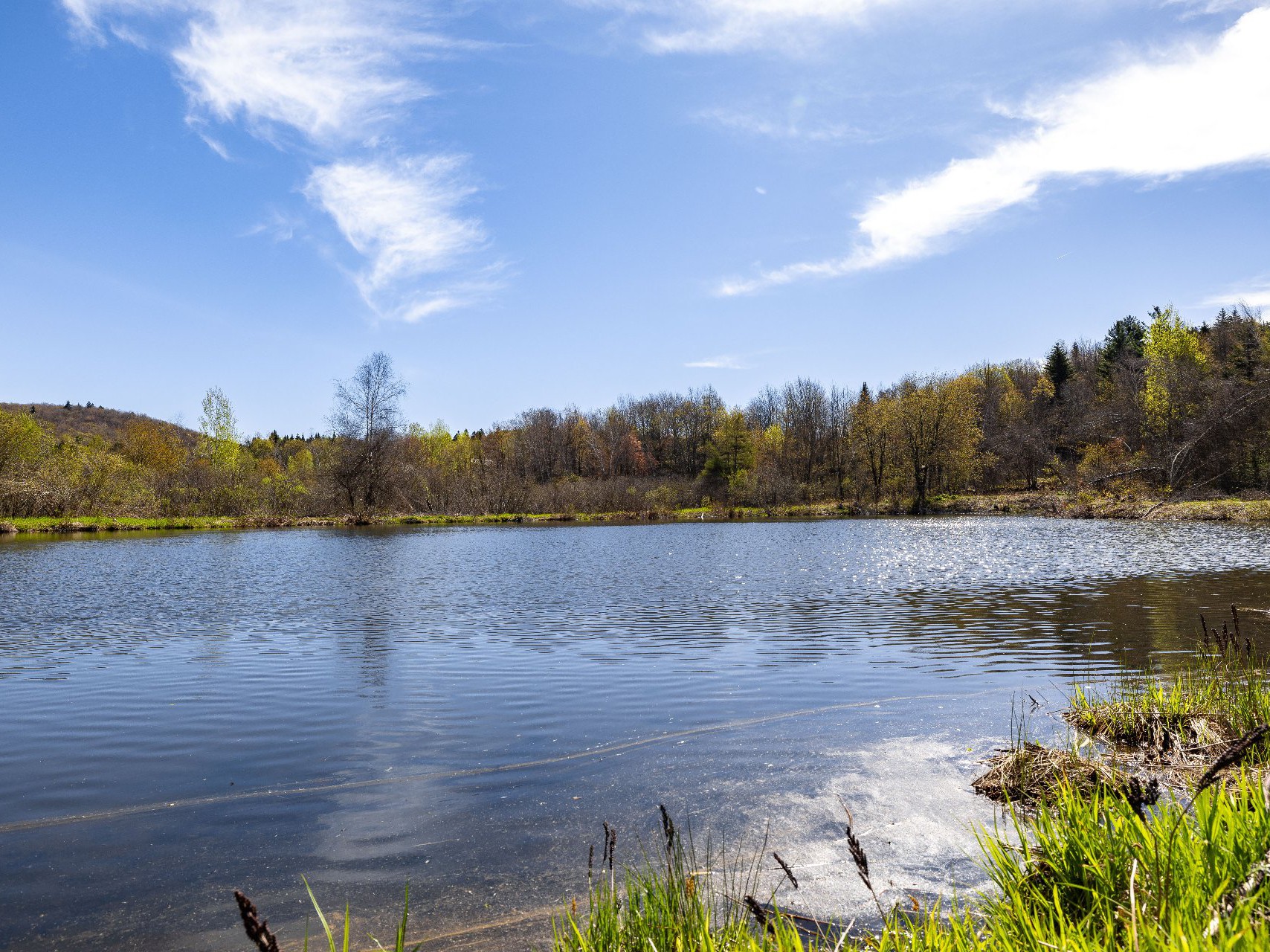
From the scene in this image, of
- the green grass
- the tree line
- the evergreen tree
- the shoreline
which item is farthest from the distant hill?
the green grass

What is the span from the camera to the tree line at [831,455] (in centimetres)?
5400

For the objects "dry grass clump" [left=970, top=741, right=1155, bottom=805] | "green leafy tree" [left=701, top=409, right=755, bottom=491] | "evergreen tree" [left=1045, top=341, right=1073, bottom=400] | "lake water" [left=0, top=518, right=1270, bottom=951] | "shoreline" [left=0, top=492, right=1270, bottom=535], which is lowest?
"lake water" [left=0, top=518, right=1270, bottom=951]

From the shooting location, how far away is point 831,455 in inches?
3602

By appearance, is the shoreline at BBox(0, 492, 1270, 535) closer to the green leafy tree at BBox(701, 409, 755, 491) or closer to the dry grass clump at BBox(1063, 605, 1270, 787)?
the green leafy tree at BBox(701, 409, 755, 491)

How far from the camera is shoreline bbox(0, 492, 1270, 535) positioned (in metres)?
46.0

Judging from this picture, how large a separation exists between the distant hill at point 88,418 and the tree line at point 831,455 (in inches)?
1849

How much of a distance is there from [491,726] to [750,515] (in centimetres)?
6532

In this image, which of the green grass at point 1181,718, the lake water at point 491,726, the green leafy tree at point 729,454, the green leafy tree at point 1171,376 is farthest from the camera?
the green leafy tree at point 729,454

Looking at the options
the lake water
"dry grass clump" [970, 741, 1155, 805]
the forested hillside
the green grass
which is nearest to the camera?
the lake water

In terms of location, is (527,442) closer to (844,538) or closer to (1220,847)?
(844,538)

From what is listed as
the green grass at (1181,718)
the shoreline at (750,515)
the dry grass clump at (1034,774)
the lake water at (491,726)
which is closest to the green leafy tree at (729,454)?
the shoreline at (750,515)

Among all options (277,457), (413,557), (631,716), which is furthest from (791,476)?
(277,457)

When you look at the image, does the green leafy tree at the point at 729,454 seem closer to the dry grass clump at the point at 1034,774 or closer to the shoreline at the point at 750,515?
the shoreline at the point at 750,515

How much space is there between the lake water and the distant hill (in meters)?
155
